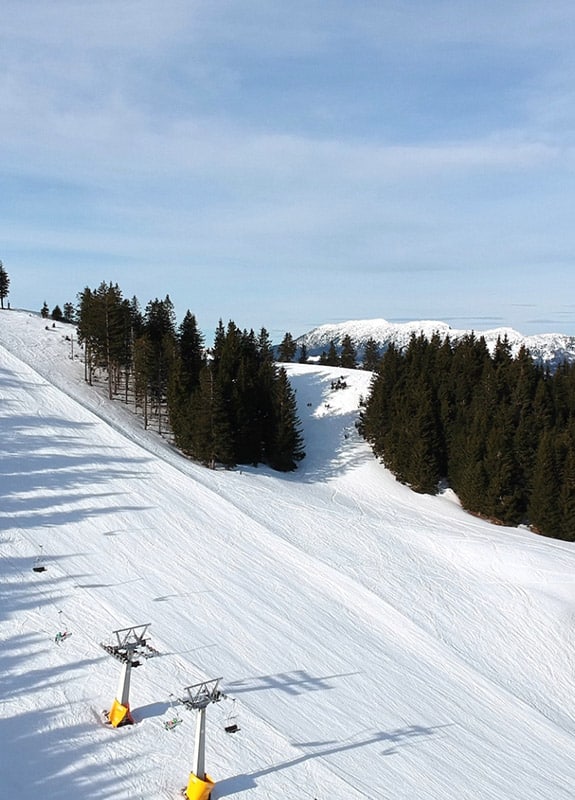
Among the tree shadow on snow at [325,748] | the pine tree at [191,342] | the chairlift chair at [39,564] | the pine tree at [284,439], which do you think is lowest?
the tree shadow on snow at [325,748]

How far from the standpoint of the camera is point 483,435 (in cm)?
4925

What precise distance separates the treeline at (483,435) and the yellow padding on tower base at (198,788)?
3720 centimetres

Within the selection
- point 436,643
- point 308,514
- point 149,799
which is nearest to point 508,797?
point 436,643

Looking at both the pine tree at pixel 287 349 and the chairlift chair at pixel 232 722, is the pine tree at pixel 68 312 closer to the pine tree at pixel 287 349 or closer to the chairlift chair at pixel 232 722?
the pine tree at pixel 287 349

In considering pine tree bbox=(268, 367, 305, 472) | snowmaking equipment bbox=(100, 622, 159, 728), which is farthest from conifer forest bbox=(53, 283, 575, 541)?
snowmaking equipment bbox=(100, 622, 159, 728)

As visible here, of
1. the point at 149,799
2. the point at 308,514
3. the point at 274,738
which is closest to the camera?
the point at 149,799

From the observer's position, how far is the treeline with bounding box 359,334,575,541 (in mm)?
45219

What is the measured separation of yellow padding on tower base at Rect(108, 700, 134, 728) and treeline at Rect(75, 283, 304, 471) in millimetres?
31415

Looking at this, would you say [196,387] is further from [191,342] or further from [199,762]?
[199,762]

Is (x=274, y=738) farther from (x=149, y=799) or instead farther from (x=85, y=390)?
(x=85, y=390)

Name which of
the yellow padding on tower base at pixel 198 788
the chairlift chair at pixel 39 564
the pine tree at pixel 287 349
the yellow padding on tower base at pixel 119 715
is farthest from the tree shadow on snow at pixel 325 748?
the pine tree at pixel 287 349

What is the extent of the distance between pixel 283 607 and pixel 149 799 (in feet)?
45.1

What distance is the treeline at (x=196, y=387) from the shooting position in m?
48.2

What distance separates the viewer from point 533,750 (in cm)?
2128
